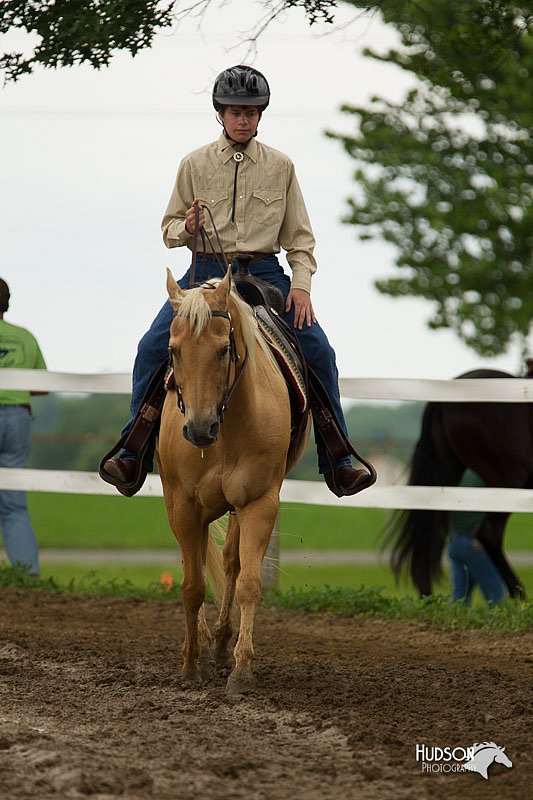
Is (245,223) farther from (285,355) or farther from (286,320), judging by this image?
(285,355)

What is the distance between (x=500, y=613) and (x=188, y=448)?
11.4 feet

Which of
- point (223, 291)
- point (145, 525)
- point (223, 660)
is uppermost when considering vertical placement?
point (223, 291)

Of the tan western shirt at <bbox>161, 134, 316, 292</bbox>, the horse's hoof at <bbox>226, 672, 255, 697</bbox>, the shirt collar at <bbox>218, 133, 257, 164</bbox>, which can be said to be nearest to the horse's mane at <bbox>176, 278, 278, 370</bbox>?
the tan western shirt at <bbox>161, 134, 316, 292</bbox>

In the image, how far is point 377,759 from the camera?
4273 millimetres

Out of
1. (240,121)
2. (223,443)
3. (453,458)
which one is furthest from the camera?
(453,458)

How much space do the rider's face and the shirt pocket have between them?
295mm

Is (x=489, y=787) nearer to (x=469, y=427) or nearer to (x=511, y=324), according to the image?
(x=469, y=427)

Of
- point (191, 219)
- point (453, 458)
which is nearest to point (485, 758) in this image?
point (191, 219)

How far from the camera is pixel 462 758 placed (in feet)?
14.2

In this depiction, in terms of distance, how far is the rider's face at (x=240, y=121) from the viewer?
6.10m

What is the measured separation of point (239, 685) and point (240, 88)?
2.96 m

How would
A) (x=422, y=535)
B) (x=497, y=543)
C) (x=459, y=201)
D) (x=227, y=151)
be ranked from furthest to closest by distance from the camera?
(x=459, y=201), (x=422, y=535), (x=497, y=543), (x=227, y=151)

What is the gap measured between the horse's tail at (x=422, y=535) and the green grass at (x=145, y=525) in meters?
11.7

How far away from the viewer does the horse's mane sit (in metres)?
4.93
